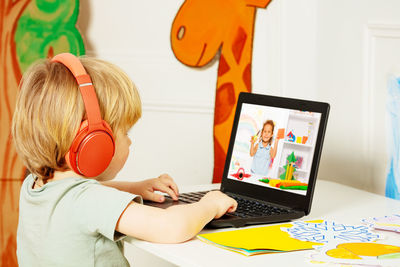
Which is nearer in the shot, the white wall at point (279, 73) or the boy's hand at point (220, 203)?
the boy's hand at point (220, 203)

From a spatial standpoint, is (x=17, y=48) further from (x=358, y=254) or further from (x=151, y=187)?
(x=358, y=254)

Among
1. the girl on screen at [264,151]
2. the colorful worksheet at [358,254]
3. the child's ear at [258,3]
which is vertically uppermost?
the child's ear at [258,3]

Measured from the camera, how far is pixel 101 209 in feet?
3.32

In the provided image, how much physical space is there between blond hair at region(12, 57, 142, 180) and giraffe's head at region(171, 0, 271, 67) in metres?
0.80

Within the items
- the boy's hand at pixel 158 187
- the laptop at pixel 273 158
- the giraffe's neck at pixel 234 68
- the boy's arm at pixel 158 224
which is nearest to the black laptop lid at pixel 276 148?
the laptop at pixel 273 158

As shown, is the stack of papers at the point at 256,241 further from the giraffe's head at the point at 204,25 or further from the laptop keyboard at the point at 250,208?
the giraffe's head at the point at 204,25

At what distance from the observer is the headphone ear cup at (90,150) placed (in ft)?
3.42

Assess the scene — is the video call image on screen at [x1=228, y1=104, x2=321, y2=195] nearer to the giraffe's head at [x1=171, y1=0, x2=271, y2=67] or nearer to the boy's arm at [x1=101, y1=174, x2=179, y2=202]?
the boy's arm at [x1=101, y1=174, x2=179, y2=202]

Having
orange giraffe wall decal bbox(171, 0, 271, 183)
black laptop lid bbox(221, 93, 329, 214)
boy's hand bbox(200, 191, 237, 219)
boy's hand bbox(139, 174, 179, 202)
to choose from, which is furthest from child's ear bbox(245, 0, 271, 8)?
boy's hand bbox(200, 191, 237, 219)

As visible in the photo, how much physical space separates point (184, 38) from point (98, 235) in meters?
1.05

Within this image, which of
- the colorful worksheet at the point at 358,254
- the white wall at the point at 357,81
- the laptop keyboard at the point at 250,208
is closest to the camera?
the colorful worksheet at the point at 358,254

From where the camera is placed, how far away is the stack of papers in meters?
0.99

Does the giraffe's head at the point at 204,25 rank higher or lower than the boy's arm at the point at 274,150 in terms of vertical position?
higher

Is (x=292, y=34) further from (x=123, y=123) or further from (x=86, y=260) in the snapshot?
(x=86, y=260)
